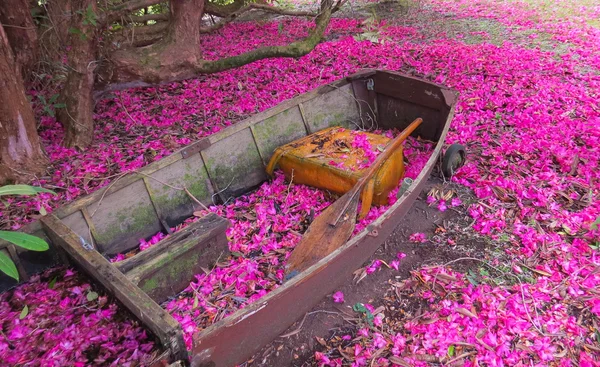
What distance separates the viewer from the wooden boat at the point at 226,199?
250 cm

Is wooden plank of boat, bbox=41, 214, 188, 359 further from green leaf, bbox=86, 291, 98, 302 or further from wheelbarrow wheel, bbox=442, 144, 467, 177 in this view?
wheelbarrow wheel, bbox=442, 144, 467, 177

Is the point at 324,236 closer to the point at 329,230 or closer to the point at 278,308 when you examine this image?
the point at 329,230

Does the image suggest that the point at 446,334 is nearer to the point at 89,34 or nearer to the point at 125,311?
the point at 125,311

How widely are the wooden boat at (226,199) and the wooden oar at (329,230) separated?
1.04 feet

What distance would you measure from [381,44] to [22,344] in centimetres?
805

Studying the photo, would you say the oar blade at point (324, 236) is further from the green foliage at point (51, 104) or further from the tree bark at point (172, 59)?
the green foliage at point (51, 104)

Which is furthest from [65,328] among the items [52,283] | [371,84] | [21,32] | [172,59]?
[21,32]

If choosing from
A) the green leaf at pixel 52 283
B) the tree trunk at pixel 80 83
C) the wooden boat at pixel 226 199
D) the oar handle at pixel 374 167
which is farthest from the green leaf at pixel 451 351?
the tree trunk at pixel 80 83

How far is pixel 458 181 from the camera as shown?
15.6 feet

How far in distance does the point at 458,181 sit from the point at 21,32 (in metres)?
5.90

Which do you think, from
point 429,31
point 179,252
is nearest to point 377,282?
point 179,252

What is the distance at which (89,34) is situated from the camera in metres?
4.82

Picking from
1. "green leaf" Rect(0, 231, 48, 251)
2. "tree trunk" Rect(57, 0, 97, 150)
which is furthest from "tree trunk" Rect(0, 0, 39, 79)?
"green leaf" Rect(0, 231, 48, 251)

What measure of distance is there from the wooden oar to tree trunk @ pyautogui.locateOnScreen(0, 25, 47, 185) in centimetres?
315
